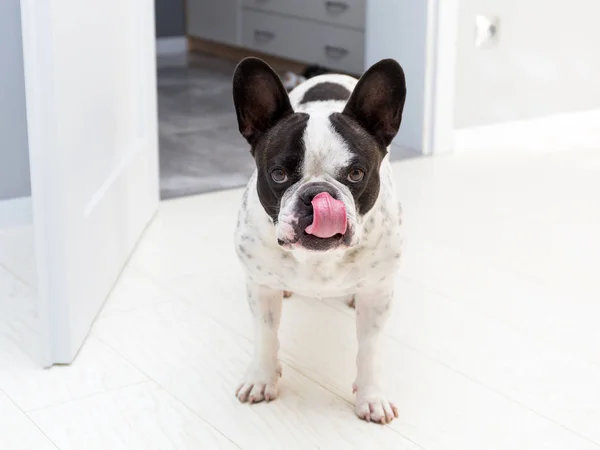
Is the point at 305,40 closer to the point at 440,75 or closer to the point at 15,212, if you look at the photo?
the point at 440,75

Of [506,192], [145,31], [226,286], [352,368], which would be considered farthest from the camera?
[506,192]

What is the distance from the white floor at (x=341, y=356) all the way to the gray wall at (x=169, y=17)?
11.2 ft

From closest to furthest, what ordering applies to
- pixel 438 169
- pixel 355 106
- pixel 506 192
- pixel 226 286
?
1. pixel 355 106
2. pixel 226 286
3. pixel 506 192
4. pixel 438 169

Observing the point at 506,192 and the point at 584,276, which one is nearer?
the point at 584,276

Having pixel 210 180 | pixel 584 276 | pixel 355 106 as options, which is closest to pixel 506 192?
pixel 584 276

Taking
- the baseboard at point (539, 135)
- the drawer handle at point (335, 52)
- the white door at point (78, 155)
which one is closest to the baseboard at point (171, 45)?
the drawer handle at point (335, 52)

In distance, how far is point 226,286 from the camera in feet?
7.62

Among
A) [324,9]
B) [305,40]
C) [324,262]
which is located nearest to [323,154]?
[324,262]

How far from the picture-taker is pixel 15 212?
109 inches

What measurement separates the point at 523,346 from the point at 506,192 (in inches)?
48.3

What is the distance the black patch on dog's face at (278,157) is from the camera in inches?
58.5

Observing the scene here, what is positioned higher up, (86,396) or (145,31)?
(145,31)

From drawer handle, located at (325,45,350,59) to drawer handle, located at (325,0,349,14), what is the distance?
19 cm

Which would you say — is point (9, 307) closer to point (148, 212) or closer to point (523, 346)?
point (148, 212)
